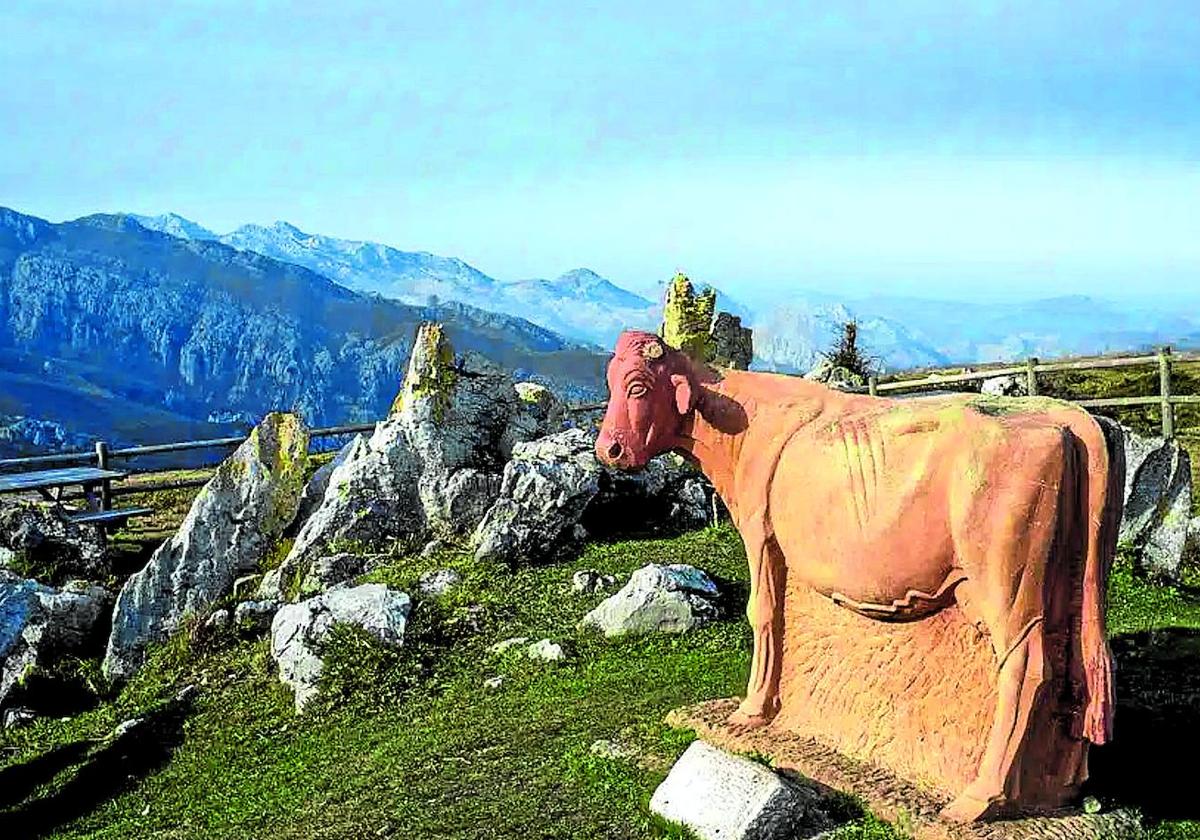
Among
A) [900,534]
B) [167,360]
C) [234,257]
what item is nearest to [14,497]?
[900,534]

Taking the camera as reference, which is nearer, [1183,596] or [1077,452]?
[1077,452]

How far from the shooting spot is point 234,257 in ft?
394

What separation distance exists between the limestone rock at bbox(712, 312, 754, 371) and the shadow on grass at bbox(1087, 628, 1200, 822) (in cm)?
1074

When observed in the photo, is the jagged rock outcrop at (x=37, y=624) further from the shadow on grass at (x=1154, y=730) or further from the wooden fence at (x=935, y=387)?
the shadow on grass at (x=1154, y=730)

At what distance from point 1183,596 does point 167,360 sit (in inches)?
3865

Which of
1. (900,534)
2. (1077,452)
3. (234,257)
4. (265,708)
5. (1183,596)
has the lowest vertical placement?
(265,708)

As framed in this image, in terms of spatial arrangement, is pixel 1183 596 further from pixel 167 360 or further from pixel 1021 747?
pixel 167 360

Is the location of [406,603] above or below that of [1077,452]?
below

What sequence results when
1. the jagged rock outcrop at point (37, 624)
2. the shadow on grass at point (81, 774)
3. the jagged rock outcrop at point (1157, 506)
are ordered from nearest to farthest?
the shadow on grass at point (81, 774) → the jagged rock outcrop at point (1157, 506) → the jagged rock outcrop at point (37, 624)

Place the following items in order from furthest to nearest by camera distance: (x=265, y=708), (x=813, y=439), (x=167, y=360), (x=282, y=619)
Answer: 1. (x=167, y=360)
2. (x=282, y=619)
3. (x=265, y=708)
4. (x=813, y=439)

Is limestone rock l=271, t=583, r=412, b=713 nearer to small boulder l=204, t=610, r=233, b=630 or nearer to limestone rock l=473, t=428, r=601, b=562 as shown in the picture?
small boulder l=204, t=610, r=233, b=630

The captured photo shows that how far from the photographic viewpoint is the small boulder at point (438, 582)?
13.0m

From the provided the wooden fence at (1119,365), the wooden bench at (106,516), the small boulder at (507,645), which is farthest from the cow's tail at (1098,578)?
the wooden bench at (106,516)

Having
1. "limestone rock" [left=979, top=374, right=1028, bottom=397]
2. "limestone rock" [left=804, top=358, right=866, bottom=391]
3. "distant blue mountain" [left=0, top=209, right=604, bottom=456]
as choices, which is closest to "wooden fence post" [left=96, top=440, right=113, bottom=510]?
"limestone rock" [left=804, top=358, right=866, bottom=391]
